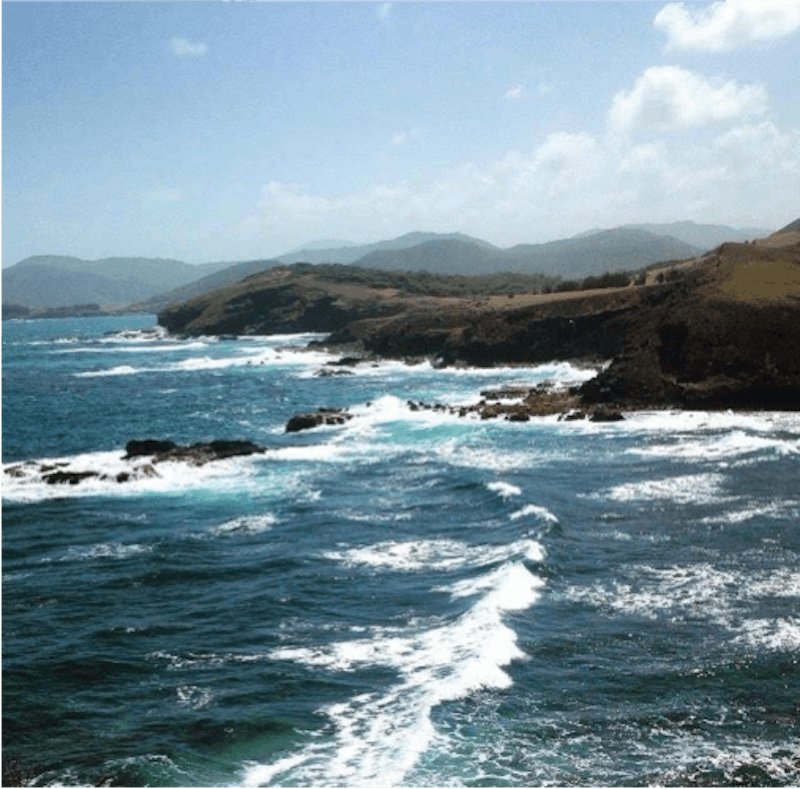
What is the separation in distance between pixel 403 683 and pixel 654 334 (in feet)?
159

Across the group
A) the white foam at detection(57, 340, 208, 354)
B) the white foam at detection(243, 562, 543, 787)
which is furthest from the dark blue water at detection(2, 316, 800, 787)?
the white foam at detection(57, 340, 208, 354)

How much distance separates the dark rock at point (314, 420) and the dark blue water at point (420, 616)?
10.6 metres

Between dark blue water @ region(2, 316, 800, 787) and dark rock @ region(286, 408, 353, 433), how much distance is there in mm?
10625

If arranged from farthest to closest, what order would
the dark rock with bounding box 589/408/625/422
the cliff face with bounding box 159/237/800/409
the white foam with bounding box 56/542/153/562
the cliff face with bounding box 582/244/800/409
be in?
the cliff face with bounding box 159/237/800/409 → the cliff face with bounding box 582/244/800/409 → the dark rock with bounding box 589/408/625/422 → the white foam with bounding box 56/542/153/562

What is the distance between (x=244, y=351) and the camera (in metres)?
143

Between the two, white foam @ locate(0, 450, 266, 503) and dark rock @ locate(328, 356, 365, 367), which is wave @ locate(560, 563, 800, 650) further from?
dark rock @ locate(328, 356, 365, 367)

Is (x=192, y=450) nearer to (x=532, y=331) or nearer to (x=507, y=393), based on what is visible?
(x=507, y=393)

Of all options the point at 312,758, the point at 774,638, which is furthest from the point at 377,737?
the point at 774,638

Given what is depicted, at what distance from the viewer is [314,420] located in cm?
6294

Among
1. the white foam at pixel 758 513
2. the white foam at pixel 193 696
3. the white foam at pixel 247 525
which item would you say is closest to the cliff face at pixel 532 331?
the white foam at pixel 758 513

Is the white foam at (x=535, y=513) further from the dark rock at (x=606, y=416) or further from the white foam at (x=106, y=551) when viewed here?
the dark rock at (x=606, y=416)

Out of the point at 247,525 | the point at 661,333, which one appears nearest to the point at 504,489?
the point at 247,525

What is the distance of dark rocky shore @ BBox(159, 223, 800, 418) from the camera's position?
58281mm

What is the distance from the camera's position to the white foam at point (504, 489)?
37.7 metres
